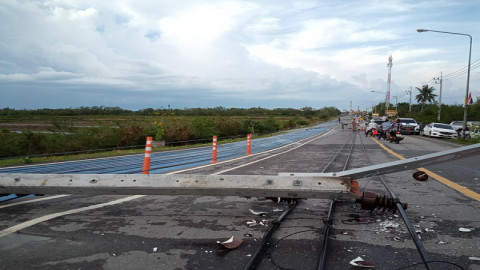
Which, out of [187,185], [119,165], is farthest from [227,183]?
[119,165]

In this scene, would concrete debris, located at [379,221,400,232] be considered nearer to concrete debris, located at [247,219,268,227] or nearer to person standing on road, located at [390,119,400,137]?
concrete debris, located at [247,219,268,227]

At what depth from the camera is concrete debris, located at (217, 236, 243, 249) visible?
3.87 meters

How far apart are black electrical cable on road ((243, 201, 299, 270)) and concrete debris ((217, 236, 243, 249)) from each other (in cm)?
28

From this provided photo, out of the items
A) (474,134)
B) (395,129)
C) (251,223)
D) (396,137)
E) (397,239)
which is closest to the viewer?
(397,239)

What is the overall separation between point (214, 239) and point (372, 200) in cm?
228

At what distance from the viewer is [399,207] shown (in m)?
Answer: 5.11

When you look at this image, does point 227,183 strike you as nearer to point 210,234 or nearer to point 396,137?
point 210,234

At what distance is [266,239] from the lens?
399cm

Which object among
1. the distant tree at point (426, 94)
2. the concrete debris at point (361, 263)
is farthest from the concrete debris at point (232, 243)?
the distant tree at point (426, 94)

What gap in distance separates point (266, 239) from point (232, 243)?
1.29 feet

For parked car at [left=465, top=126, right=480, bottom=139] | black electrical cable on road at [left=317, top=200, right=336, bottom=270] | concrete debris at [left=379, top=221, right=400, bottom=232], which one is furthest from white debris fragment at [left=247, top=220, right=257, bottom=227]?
parked car at [left=465, top=126, right=480, bottom=139]

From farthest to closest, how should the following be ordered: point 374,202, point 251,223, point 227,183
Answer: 1. point 227,183
2. point 374,202
3. point 251,223

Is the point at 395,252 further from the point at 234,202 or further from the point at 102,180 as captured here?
the point at 102,180

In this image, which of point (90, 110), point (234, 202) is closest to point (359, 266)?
point (234, 202)
